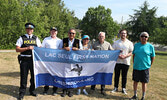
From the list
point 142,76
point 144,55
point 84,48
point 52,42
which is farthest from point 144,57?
point 52,42

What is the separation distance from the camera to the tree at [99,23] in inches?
1572

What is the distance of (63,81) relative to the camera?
4.41 metres

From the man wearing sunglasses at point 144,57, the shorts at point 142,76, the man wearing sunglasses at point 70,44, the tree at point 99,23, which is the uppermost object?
the tree at point 99,23

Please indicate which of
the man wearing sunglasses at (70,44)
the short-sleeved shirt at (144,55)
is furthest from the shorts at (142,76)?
the man wearing sunglasses at (70,44)

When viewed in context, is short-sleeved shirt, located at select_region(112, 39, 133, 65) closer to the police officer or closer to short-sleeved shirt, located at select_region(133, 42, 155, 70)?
short-sleeved shirt, located at select_region(133, 42, 155, 70)

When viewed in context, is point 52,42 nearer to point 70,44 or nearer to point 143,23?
point 70,44

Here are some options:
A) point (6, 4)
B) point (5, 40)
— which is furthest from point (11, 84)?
point (6, 4)

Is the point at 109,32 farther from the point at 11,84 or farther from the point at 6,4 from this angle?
the point at 11,84

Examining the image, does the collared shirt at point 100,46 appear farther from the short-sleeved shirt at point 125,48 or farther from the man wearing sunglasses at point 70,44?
the man wearing sunglasses at point 70,44

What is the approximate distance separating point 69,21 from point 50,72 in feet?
122

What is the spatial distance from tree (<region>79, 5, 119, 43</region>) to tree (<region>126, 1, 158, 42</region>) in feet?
18.1

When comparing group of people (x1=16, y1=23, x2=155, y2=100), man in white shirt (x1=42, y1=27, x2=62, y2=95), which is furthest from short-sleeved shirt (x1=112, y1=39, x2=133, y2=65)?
man in white shirt (x1=42, y1=27, x2=62, y2=95)

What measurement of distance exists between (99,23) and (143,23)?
1338 centimetres

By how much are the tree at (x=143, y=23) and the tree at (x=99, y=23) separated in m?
5.52
